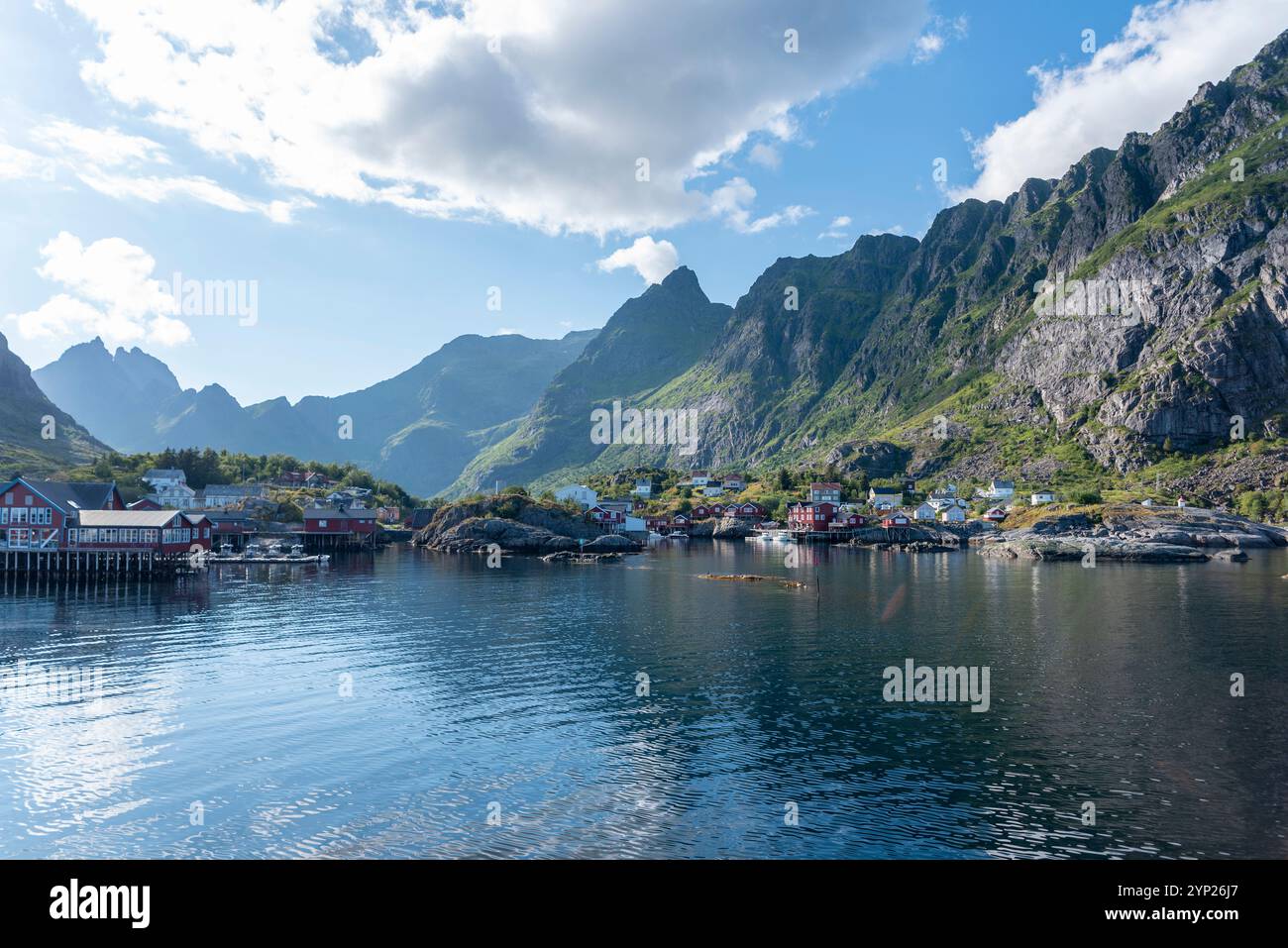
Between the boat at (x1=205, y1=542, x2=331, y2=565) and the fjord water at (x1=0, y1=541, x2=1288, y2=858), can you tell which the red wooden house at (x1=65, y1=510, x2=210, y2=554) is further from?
the fjord water at (x1=0, y1=541, x2=1288, y2=858)

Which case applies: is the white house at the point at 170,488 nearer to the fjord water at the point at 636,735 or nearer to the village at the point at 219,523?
the village at the point at 219,523

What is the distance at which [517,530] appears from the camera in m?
154

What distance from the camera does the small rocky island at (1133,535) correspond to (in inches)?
5074

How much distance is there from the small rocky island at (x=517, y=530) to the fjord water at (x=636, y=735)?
263 ft

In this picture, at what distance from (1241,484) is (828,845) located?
206 metres

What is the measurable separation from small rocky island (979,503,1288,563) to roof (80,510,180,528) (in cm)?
13525

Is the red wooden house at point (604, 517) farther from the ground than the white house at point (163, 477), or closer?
closer

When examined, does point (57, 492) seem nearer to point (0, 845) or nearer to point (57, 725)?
point (57, 725)

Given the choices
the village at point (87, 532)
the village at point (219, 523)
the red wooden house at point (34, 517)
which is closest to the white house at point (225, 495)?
the village at point (219, 523)

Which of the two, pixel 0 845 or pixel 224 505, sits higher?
pixel 224 505

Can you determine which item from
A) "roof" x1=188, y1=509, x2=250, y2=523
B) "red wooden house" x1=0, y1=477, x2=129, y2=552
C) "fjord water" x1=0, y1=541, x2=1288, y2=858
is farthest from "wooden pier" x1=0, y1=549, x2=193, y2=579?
"roof" x1=188, y1=509, x2=250, y2=523

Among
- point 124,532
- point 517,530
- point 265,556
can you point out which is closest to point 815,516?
point 517,530
